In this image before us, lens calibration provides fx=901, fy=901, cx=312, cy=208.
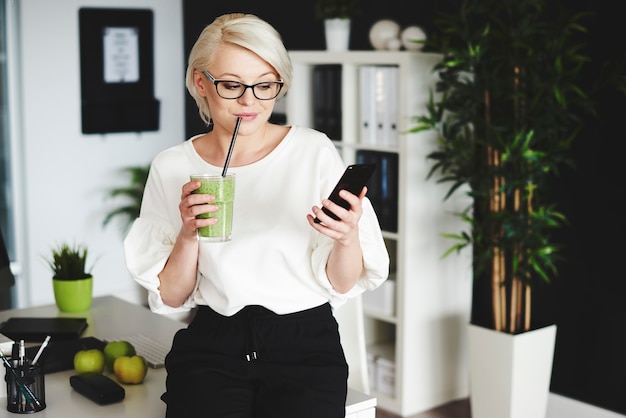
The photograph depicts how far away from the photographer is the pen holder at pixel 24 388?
1991mm

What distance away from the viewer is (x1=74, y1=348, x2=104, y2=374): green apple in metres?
2.22

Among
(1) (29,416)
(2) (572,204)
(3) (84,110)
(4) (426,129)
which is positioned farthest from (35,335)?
(3) (84,110)

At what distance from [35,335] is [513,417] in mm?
2097

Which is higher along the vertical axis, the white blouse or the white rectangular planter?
the white blouse

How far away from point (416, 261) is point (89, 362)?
213cm

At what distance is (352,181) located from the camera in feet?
5.85

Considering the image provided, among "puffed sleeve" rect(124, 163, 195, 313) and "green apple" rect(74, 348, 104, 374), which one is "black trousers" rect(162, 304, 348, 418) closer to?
"puffed sleeve" rect(124, 163, 195, 313)

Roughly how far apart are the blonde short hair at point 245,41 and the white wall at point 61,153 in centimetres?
373

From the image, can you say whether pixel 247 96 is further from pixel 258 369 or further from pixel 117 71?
pixel 117 71

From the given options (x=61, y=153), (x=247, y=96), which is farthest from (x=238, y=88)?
(x=61, y=153)

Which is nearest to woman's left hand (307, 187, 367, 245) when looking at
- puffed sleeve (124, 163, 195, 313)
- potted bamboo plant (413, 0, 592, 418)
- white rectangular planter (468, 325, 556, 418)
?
puffed sleeve (124, 163, 195, 313)

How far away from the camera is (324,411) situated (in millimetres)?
1857

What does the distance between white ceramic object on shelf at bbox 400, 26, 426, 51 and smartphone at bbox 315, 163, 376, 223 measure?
2317mm

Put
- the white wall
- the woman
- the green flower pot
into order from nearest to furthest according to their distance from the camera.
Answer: the woman < the green flower pot < the white wall
